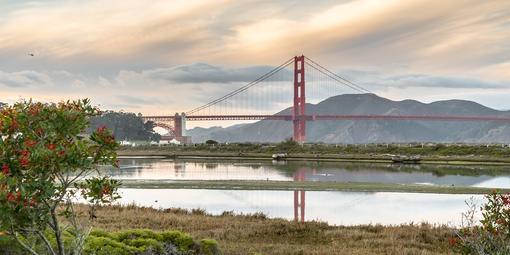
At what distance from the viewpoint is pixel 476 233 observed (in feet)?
46.5

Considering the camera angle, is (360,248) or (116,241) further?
(360,248)

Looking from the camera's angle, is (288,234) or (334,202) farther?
(334,202)

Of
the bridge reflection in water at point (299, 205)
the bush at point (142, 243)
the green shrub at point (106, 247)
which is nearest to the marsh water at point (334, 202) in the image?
the bridge reflection in water at point (299, 205)

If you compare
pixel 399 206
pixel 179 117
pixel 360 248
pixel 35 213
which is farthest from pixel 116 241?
pixel 179 117

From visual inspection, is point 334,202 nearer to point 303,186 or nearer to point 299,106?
point 303,186

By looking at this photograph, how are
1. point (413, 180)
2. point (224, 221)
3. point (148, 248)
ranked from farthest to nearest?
point (413, 180), point (224, 221), point (148, 248)

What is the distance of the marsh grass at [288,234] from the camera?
1872cm

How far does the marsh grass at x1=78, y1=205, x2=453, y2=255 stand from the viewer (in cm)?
1872

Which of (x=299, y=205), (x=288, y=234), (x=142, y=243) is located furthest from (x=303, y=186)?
(x=142, y=243)

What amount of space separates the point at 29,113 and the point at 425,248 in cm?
1571

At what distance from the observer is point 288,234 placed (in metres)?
22.6

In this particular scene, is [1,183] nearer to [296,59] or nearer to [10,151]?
[10,151]

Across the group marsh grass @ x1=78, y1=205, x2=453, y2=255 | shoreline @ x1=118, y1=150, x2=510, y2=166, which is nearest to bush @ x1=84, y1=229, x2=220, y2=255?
marsh grass @ x1=78, y1=205, x2=453, y2=255

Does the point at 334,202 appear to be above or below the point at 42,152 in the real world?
below
